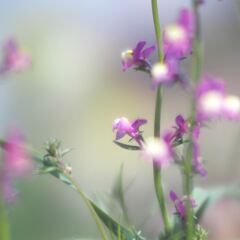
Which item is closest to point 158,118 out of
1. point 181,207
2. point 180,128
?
point 180,128

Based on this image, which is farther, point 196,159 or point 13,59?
point 13,59

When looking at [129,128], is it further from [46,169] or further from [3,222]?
[3,222]

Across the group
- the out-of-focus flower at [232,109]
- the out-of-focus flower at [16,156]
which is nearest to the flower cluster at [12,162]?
the out-of-focus flower at [16,156]

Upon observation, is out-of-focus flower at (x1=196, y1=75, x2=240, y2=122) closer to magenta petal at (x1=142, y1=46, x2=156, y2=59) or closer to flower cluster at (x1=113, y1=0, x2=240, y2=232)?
flower cluster at (x1=113, y1=0, x2=240, y2=232)

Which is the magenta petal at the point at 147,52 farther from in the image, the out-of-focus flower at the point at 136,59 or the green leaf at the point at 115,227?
the green leaf at the point at 115,227

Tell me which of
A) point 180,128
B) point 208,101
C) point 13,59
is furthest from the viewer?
point 13,59

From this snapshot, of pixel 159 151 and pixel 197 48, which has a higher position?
pixel 197 48

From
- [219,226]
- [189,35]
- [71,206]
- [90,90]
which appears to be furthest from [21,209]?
[90,90]

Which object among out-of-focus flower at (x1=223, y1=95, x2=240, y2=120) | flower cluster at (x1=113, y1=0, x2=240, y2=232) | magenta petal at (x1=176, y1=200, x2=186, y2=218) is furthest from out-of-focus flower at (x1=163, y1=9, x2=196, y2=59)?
magenta petal at (x1=176, y1=200, x2=186, y2=218)
